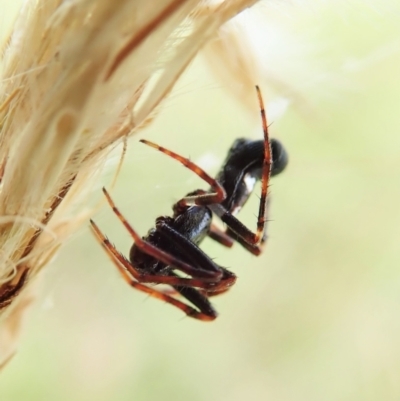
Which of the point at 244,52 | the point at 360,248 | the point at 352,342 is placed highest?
the point at 244,52

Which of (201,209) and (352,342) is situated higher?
(201,209)

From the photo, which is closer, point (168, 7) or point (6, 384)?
point (168, 7)

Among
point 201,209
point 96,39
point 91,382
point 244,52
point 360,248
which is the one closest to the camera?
point 96,39

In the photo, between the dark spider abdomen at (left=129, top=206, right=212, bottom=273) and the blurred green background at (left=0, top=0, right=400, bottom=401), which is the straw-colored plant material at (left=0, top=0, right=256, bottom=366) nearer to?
the dark spider abdomen at (left=129, top=206, right=212, bottom=273)

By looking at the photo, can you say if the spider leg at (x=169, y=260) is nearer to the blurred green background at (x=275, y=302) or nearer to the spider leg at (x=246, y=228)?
the spider leg at (x=246, y=228)

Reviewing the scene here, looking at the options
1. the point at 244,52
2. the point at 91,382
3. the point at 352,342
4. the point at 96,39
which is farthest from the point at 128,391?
the point at 96,39

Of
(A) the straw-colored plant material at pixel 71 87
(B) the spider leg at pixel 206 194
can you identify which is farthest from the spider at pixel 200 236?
(A) the straw-colored plant material at pixel 71 87

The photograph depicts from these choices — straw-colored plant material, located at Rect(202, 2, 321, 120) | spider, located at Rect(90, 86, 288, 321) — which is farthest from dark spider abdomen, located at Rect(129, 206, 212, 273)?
straw-colored plant material, located at Rect(202, 2, 321, 120)

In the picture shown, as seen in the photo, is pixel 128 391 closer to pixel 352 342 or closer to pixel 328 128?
pixel 352 342
